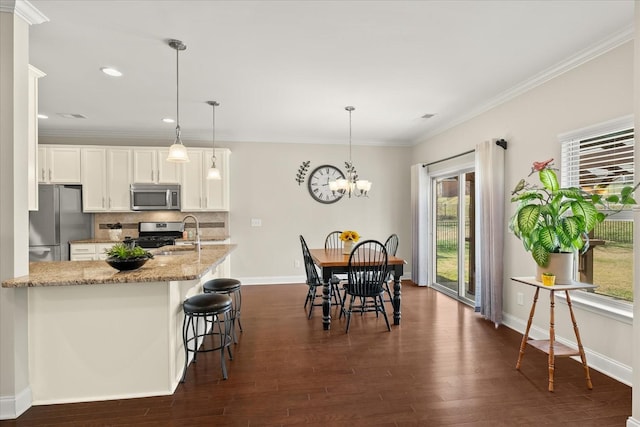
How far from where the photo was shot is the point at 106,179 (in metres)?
5.23

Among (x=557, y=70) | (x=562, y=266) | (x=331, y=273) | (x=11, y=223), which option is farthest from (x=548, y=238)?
(x=11, y=223)

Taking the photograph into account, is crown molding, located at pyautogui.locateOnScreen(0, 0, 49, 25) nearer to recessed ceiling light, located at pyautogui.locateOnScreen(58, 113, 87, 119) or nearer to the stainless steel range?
recessed ceiling light, located at pyautogui.locateOnScreen(58, 113, 87, 119)

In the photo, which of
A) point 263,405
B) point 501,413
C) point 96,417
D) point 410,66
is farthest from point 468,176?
point 96,417

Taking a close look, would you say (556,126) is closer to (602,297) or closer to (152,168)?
(602,297)

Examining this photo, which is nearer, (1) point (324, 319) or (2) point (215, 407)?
(2) point (215, 407)

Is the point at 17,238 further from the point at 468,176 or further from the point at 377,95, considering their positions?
the point at 468,176

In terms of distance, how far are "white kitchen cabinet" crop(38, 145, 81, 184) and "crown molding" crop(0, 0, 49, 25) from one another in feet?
11.0

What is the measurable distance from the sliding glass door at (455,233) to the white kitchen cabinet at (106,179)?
5.02 meters


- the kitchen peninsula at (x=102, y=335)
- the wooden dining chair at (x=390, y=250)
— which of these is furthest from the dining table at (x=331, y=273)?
the kitchen peninsula at (x=102, y=335)

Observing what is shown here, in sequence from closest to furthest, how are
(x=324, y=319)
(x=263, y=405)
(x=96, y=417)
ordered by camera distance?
(x=96, y=417), (x=263, y=405), (x=324, y=319)

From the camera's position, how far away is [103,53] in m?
2.88

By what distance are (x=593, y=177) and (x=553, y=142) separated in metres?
0.52

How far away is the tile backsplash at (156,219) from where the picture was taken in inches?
217

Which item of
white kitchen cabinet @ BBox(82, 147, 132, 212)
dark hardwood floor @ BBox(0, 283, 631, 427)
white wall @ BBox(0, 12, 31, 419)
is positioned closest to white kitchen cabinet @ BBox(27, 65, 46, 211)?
white wall @ BBox(0, 12, 31, 419)
